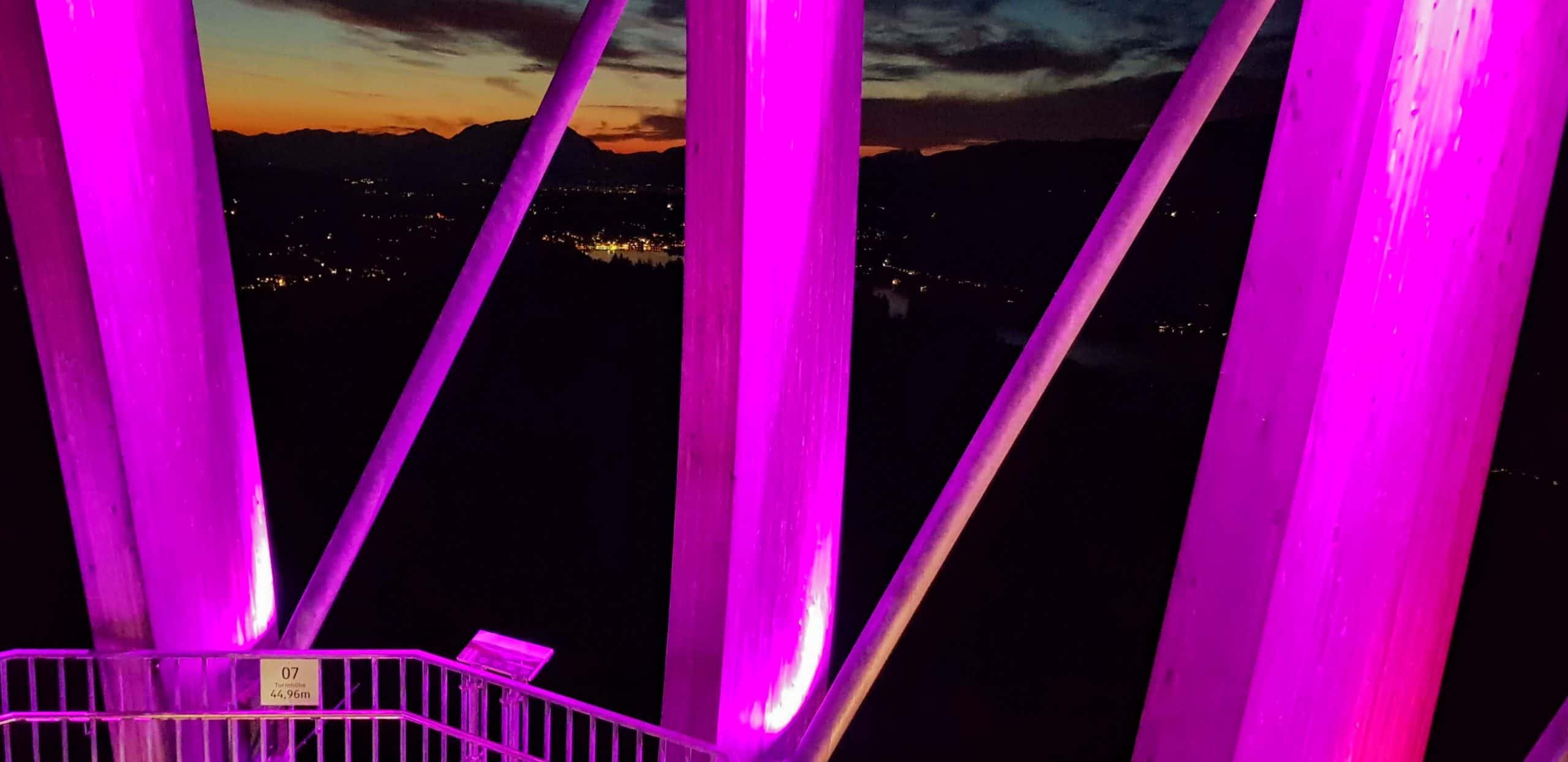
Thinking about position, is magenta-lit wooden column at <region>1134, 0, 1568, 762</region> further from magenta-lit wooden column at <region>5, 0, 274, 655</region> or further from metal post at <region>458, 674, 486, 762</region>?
magenta-lit wooden column at <region>5, 0, 274, 655</region>

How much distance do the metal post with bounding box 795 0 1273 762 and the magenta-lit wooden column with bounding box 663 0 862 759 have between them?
A: 519mm

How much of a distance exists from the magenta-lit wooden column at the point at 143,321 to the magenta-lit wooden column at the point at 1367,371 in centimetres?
602

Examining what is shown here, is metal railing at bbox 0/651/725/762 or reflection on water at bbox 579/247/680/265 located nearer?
metal railing at bbox 0/651/725/762

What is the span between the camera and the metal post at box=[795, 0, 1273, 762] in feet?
17.6

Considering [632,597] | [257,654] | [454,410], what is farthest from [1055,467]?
[257,654]

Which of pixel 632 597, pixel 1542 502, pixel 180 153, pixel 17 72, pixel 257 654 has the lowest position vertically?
pixel 632 597

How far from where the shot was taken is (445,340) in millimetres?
7922

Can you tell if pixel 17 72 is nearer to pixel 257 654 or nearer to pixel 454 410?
pixel 257 654

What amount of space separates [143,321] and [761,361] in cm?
391

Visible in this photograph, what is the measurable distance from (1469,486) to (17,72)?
7.85m

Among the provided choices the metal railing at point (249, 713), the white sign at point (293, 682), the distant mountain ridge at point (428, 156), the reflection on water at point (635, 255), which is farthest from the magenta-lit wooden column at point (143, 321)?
the reflection on water at point (635, 255)

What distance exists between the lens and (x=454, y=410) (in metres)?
48.5

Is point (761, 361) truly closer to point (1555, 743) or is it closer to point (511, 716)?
point (511, 716)

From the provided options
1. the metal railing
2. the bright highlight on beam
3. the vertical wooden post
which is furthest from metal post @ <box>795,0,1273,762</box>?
the vertical wooden post
